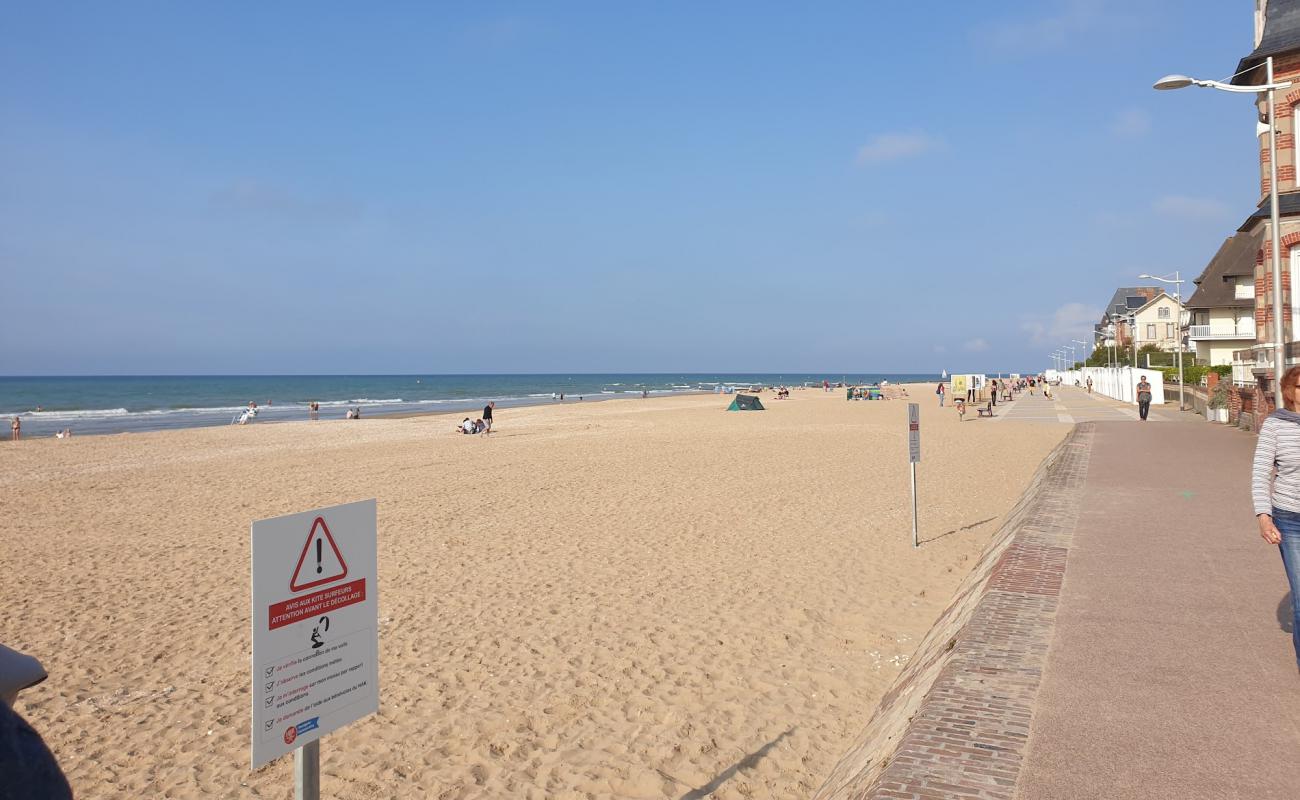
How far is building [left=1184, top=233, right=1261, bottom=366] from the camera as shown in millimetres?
51250

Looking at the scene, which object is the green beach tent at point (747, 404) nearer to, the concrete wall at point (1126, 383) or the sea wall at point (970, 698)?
the concrete wall at point (1126, 383)

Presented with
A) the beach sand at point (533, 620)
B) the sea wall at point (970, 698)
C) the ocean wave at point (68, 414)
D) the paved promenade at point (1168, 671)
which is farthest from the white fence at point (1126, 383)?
the ocean wave at point (68, 414)

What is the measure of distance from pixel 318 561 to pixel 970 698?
3407 millimetres

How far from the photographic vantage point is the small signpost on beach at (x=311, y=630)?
2.49 m

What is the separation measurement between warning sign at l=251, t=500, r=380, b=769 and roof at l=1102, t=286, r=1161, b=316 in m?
117

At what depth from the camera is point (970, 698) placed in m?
4.34

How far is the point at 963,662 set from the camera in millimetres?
4914

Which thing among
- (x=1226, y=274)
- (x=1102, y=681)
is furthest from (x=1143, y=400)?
(x=1226, y=274)

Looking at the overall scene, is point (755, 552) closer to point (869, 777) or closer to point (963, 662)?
point (963, 662)

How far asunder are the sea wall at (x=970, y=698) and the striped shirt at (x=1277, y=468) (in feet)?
4.89

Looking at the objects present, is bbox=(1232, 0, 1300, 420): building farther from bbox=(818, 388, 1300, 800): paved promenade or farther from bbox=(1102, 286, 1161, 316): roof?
bbox=(1102, 286, 1161, 316): roof

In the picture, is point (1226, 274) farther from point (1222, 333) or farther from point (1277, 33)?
point (1277, 33)

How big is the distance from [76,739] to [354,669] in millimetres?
4326

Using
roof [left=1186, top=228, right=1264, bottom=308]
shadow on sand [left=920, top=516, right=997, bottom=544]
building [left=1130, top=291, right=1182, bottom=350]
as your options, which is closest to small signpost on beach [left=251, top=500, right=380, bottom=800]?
shadow on sand [left=920, top=516, right=997, bottom=544]
